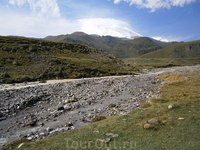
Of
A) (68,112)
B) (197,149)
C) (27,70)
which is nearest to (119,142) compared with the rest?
(197,149)

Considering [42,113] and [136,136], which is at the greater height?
[136,136]

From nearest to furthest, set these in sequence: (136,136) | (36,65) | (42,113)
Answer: (136,136)
(42,113)
(36,65)

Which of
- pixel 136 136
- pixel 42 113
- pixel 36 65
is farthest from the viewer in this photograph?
pixel 36 65

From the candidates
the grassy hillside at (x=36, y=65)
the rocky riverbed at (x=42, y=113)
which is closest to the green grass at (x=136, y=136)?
the rocky riverbed at (x=42, y=113)

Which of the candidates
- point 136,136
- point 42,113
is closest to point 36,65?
point 42,113

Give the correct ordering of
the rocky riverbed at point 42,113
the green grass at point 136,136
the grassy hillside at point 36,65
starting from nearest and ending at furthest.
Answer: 1. the green grass at point 136,136
2. the rocky riverbed at point 42,113
3. the grassy hillside at point 36,65

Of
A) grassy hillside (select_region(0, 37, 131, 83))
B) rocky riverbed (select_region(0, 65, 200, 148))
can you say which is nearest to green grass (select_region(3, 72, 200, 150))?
rocky riverbed (select_region(0, 65, 200, 148))

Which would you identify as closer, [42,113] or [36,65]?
[42,113]

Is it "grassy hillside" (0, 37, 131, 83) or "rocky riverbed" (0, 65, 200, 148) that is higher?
"grassy hillside" (0, 37, 131, 83)

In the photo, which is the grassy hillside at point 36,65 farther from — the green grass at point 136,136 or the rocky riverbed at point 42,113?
the green grass at point 136,136

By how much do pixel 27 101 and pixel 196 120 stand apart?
22.1m

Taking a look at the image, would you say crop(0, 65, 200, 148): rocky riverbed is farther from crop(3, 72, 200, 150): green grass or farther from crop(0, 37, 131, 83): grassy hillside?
crop(0, 37, 131, 83): grassy hillside

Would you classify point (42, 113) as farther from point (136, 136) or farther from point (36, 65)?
point (36, 65)

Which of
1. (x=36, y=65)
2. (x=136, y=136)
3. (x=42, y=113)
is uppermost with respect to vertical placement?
(x=36, y=65)
